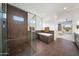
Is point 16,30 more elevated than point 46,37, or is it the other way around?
point 16,30

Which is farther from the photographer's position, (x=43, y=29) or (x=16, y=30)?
(x=43, y=29)

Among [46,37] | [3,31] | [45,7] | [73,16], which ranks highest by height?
[45,7]

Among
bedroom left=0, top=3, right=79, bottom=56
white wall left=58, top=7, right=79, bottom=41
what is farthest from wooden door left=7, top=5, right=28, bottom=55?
white wall left=58, top=7, right=79, bottom=41

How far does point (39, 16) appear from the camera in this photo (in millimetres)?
1843

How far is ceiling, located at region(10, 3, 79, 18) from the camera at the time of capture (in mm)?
1740

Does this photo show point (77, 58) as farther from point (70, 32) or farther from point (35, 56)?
point (35, 56)

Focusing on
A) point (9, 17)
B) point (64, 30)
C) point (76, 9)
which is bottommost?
point (64, 30)

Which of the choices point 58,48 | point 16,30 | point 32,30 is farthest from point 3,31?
point 58,48

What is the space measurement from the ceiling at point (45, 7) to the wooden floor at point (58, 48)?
0.60 meters

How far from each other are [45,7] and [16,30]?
0.76m

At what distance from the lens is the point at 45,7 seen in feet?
5.88

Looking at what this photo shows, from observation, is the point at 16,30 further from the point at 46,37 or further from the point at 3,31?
the point at 46,37

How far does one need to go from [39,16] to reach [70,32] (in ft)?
2.44

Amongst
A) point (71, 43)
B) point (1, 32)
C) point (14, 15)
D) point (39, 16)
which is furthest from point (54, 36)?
point (1, 32)
